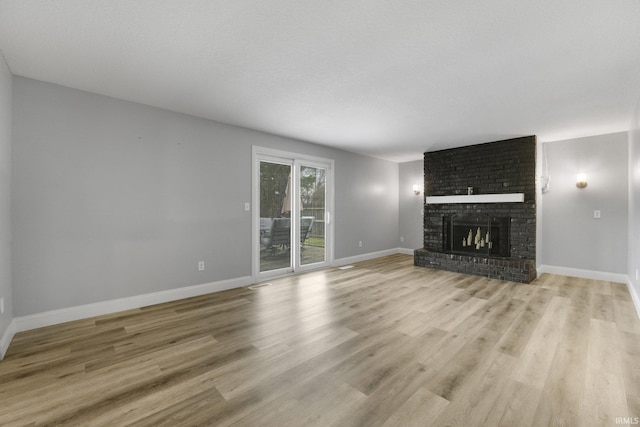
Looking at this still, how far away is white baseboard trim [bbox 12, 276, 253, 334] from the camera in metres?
2.72

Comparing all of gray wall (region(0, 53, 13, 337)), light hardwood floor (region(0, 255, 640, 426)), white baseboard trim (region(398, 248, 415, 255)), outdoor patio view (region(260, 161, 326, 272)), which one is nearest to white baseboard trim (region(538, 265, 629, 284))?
light hardwood floor (region(0, 255, 640, 426))

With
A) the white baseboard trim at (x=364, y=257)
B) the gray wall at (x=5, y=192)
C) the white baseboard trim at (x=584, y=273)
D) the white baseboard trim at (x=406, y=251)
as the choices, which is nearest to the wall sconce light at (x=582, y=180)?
the white baseboard trim at (x=584, y=273)

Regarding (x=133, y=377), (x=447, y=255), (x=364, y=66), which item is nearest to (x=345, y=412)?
(x=133, y=377)

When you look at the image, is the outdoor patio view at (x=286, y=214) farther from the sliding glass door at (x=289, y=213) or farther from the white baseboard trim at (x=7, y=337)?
the white baseboard trim at (x=7, y=337)

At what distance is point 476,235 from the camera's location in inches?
210

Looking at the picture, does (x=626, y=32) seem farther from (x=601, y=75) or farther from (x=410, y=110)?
(x=410, y=110)

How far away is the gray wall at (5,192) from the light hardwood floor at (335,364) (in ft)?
1.25

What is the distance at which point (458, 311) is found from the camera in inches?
125

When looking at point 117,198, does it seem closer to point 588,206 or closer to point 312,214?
point 312,214

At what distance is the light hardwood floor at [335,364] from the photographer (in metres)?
1.60

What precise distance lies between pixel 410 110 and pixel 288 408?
132 inches

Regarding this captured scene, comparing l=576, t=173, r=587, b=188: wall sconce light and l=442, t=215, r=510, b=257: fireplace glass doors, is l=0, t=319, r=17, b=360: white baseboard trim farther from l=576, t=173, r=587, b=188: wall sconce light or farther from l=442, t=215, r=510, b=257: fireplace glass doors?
l=576, t=173, r=587, b=188: wall sconce light

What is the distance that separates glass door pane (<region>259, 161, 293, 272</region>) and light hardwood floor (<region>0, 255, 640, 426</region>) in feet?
3.97

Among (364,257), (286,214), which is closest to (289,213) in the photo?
(286,214)
